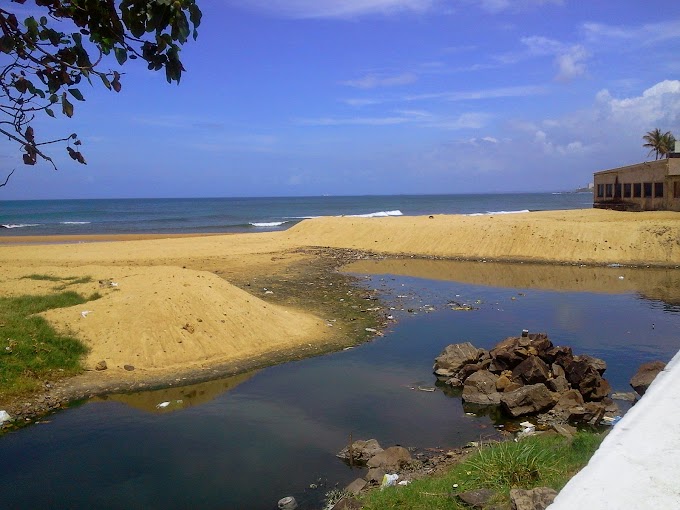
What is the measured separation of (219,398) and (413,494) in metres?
5.64

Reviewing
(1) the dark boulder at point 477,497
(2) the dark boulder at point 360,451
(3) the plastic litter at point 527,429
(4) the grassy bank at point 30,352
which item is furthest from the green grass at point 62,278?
(1) the dark boulder at point 477,497

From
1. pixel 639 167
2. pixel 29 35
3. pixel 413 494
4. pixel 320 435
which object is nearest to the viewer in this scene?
pixel 29 35

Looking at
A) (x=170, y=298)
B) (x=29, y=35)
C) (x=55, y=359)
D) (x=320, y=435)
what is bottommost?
(x=320, y=435)

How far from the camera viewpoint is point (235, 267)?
27.8 meters

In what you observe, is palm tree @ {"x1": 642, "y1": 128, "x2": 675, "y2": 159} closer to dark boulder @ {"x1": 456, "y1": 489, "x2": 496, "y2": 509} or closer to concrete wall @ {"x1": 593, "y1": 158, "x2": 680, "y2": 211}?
concrete wall @ {"x1": 593, "y1": 158, "x2": 680, "y2": 211}

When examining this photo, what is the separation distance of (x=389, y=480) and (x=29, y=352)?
25.9 ft

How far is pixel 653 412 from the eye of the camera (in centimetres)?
346

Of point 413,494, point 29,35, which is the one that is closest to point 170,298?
point 413,494

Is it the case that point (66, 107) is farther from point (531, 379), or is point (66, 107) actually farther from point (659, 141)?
point (659, 141)

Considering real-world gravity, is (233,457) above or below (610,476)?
below

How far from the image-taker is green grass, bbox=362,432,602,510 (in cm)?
587

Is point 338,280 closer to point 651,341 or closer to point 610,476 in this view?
point 651,341

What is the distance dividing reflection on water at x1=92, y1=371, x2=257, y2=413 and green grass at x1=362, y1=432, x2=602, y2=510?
5075 millimetres

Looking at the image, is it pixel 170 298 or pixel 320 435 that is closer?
pixel 320 435
